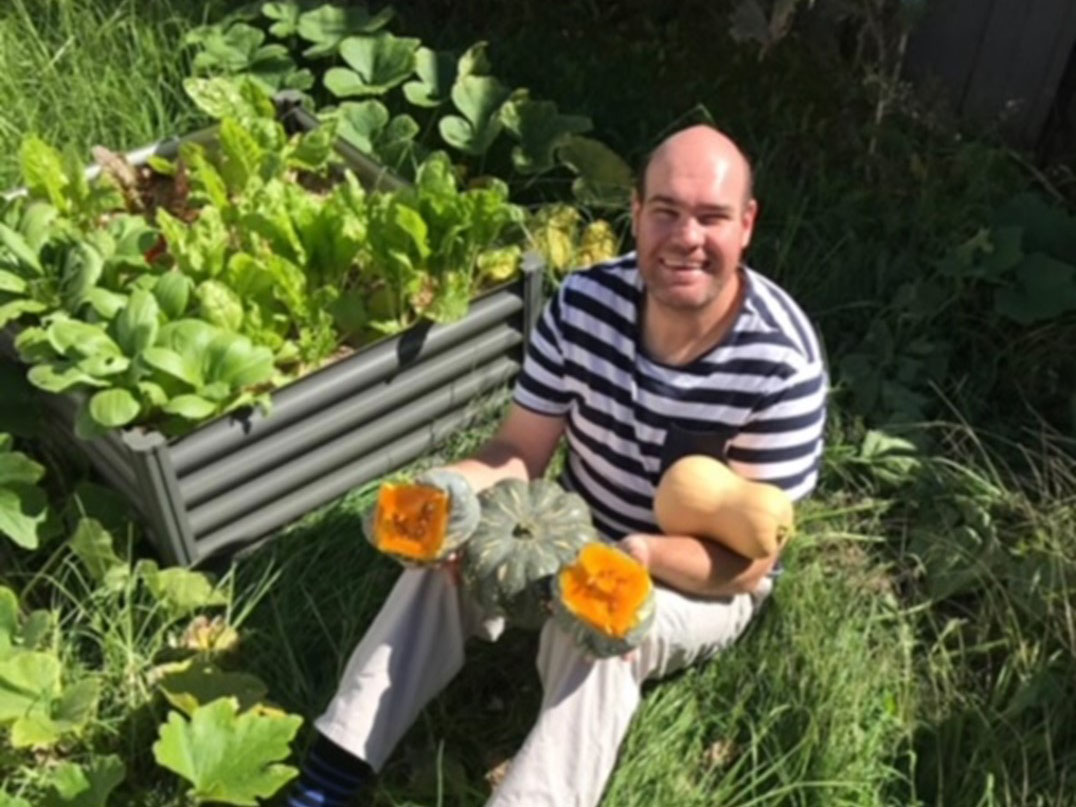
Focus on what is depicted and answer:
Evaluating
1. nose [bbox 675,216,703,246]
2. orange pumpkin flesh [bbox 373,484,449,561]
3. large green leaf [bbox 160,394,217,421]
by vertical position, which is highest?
nose [bbox 675,216,703,246]

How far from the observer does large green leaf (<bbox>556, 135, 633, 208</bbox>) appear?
3205 millimetres

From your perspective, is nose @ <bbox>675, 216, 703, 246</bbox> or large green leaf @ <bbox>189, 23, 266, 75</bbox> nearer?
nose @ <bbox>675, 216, 703, 246</bbox>

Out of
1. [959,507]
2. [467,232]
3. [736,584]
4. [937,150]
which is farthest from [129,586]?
[937,150]

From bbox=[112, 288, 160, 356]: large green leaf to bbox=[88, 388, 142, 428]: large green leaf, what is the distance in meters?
0.09

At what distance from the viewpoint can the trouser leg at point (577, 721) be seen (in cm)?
211

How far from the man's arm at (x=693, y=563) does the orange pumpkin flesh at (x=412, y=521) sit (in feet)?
0.97

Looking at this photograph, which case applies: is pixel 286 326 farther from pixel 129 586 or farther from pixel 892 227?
pixel 892 227

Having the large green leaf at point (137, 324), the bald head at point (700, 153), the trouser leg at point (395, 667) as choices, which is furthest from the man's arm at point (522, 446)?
the large green leaf at point (137, 324)

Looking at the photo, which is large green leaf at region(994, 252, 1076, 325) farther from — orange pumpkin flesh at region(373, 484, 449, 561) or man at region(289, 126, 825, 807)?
orange pumpkin flesh at region(373, 484, 449, 561)

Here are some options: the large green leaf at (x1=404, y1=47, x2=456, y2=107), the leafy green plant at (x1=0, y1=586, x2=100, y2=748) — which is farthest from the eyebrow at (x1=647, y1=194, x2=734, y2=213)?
the large green leaf at (x1=404, y1=47, x2=456, y2=107)

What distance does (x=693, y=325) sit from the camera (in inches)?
84.5

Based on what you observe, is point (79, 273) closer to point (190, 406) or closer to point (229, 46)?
point (190, 406)

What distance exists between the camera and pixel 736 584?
2.21m

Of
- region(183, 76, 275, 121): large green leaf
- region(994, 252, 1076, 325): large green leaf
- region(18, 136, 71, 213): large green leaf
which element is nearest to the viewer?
region(18, 136, 71, 213): large green leaf
